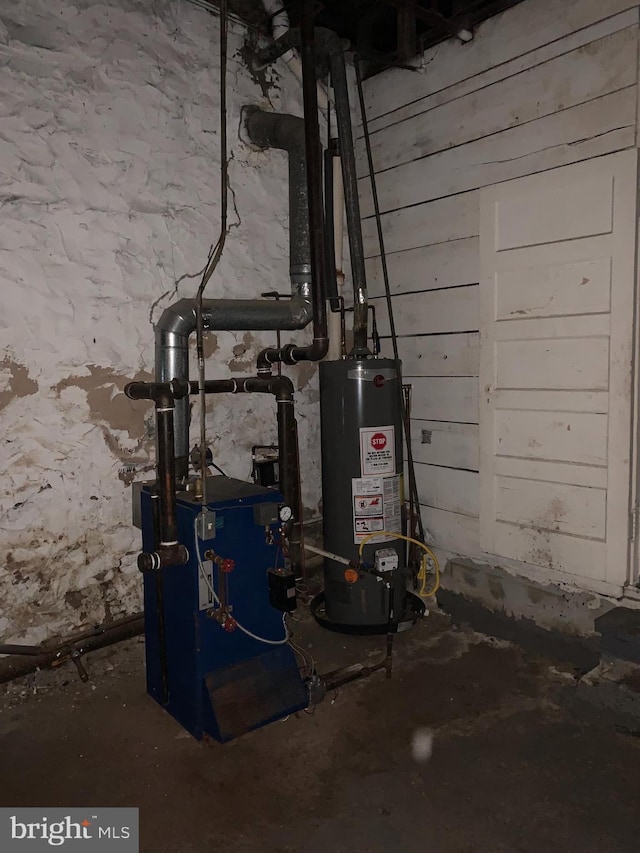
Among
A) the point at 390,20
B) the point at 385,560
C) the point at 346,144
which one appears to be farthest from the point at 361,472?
the point at 390,20

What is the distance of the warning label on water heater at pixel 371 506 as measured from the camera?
2557 mm

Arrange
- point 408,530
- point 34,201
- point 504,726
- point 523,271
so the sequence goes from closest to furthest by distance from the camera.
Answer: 1. point 504,726
2. point 34,201
3. point 523,271
4. point 408,530

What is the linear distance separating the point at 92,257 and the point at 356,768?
77.2 inches

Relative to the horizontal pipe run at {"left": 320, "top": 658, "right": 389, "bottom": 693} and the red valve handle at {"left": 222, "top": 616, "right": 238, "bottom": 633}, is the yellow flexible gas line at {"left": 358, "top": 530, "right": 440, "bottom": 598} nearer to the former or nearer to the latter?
the horizontal pipe run at {"left": 320, "top": 658, "right": 389, "bottom": 693}

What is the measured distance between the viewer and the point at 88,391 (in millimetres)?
2303

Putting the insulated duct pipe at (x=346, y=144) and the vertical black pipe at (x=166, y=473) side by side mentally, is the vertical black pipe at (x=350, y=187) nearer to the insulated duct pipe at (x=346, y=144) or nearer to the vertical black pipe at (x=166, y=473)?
the insulated duct pipe at (x=346, y=144)

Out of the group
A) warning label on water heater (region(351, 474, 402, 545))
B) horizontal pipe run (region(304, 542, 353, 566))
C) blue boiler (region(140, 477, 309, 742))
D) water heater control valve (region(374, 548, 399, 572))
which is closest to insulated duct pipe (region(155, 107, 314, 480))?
blue boiler (region(140, 477, 309, 742))

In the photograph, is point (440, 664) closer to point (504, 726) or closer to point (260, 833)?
point (504, 726)

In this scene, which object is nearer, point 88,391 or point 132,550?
point 88,391

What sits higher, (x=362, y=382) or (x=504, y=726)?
(x=362, y=382)

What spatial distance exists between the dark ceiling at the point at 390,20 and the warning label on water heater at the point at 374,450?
1.63 meters

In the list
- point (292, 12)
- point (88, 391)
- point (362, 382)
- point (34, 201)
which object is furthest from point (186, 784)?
point (292, 12)

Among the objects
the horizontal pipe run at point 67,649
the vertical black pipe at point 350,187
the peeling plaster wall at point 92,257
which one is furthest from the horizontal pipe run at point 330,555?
the vertical black pipe at point 350,187

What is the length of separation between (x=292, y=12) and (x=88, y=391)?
74.6 inches
